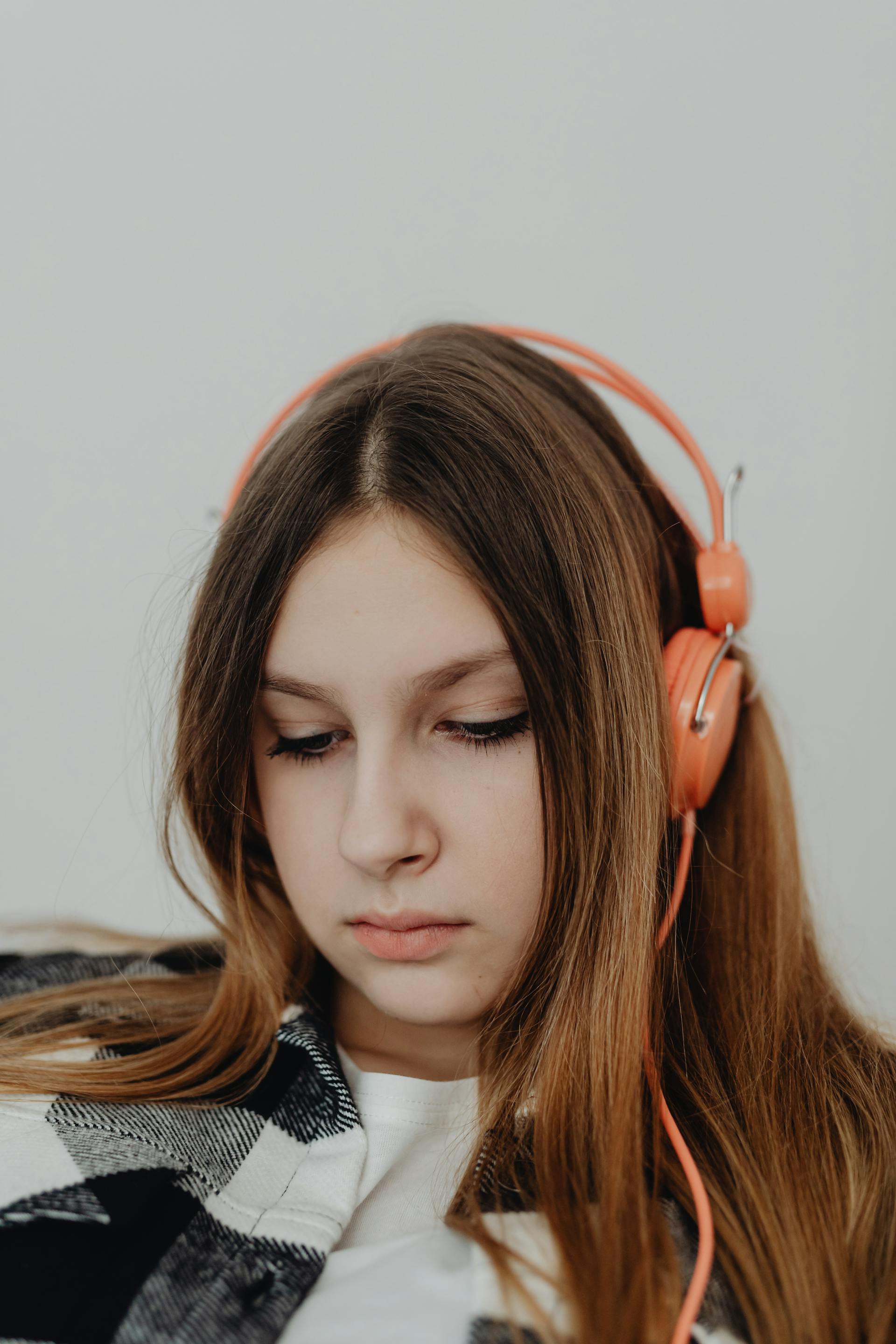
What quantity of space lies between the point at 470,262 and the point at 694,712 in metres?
0.94

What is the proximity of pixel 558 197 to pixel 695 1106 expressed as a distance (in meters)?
1.24

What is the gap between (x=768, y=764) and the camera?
1.19 metres

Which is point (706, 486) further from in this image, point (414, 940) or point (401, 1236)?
point (401, 1236)

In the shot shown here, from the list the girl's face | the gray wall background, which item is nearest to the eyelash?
the girl's face

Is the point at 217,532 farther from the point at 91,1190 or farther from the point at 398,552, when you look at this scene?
the point at 91,1190

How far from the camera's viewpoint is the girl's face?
0.93 metres

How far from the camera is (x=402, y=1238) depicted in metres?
0.88

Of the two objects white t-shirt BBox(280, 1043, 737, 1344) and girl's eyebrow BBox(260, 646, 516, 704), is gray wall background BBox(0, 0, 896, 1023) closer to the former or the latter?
white t-shirt BBox(280, 1043, 737, 1344)

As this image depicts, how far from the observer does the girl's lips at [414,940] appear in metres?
0.98

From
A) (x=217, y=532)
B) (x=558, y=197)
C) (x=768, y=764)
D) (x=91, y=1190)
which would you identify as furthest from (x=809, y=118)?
(x=91, y=1190)

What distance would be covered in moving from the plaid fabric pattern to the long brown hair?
0.04 metres

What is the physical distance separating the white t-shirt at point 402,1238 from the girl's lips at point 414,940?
139 millimetres

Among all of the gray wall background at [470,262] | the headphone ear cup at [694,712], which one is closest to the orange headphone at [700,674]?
the headphone ear cup at [694,712]

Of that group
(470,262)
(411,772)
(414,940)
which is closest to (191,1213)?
(414,940)
